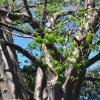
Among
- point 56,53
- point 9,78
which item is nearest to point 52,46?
point 56,53

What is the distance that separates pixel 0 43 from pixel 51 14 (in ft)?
5.29

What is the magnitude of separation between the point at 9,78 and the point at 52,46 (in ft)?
4.03

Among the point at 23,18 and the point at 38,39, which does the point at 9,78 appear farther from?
the point at 23,18

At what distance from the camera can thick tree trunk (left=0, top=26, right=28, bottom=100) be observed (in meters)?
9.20

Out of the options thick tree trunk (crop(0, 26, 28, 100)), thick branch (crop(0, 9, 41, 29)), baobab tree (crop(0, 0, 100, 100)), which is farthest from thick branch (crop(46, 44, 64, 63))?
thick tree trunk (crop(0, 26, 28, 100))

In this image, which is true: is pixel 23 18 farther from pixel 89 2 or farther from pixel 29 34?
pixel 89 2

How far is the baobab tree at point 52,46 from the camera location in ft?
29.9

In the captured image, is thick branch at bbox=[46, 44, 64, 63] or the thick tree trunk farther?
thick branch at bbox=[46, 44, 64, 63]

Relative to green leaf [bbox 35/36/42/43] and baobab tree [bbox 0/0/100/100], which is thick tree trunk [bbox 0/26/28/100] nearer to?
baobab tree [bbox 0/0/100/100]

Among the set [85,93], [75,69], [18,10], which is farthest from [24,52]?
[85,93]

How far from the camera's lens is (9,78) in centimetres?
931

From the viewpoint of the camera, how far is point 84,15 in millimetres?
9609

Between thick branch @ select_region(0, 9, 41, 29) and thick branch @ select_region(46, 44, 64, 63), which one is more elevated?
thick branch @ select_region(0, 9, 41, 29)

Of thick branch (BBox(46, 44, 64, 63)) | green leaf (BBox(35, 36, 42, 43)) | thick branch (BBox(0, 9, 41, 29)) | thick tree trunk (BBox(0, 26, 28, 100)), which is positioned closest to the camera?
green leaf (BBox(35, 36, 42, 43))
